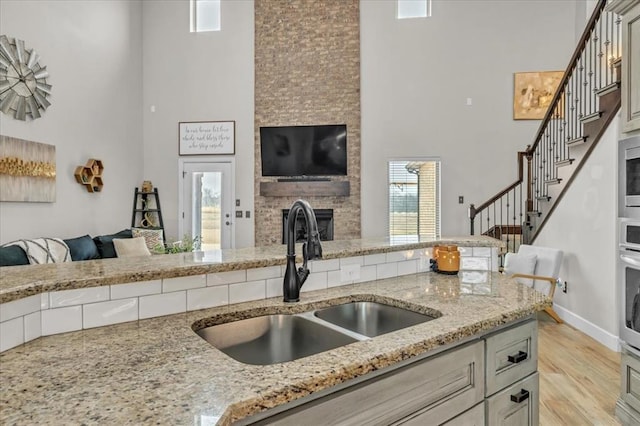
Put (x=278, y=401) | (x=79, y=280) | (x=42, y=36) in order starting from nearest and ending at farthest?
1. (x=278, y=401)
2. (x=79, y=280)
3. (x=42, y=36)

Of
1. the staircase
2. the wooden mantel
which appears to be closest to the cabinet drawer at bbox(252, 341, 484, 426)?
the staircase

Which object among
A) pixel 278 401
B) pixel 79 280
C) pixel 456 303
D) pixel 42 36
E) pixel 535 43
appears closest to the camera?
pixel 278 401

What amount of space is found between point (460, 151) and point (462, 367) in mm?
5830

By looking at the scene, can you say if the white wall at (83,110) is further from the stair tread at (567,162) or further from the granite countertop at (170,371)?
the stair tread at (567,162)

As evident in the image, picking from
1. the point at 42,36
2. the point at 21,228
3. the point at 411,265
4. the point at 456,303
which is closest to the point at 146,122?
the point at 42,36

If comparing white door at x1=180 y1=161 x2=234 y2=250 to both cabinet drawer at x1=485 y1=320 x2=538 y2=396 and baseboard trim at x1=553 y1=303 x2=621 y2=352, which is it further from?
cabinet drawer at x1=485 y1=320 x2=538 y2=396

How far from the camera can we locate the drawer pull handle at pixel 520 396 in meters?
1.35

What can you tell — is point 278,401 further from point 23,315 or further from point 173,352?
point 23,315

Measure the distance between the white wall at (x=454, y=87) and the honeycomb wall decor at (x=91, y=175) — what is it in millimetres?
4164

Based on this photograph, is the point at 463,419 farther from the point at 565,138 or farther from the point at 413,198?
the point at 413,198

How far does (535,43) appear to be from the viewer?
20.9 ft

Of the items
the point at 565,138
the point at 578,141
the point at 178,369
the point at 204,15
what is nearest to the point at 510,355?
the point at 178,369

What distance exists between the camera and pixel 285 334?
4.50 feet

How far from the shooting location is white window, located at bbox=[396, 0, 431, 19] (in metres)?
6.65
